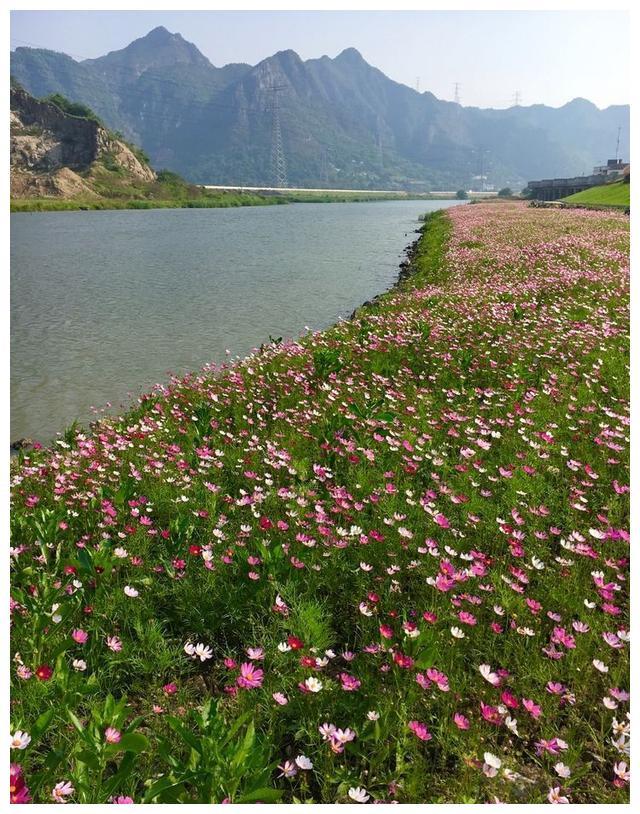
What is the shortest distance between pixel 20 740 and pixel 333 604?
84.4 inches

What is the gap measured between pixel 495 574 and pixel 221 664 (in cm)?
205

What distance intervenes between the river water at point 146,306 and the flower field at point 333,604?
15.8ft

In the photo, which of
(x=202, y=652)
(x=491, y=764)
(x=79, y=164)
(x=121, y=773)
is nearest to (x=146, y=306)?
(x=202, y=652)

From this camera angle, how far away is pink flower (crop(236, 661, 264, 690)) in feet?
10.3

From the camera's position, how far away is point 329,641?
3.69 m

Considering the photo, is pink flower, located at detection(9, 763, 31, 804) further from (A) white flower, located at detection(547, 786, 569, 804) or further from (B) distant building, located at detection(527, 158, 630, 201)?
(B) distant building, located at detection(527, 158, 630, 201)

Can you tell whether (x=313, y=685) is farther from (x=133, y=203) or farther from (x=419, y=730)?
(x=133, y=203)

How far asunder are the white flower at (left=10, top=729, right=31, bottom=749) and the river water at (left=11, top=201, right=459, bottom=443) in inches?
306

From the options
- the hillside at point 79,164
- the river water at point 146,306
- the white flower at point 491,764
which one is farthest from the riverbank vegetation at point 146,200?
the white flower at point 491,764

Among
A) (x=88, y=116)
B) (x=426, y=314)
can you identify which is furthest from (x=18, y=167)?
(x=426, y=314)

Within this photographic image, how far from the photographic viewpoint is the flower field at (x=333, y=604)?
2816 millimetres

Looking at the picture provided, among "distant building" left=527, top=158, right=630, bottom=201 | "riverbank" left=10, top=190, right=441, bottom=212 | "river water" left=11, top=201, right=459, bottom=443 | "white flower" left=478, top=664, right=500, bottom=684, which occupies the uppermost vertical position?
"distant building" left=527, top=158, right=630, bottom=201

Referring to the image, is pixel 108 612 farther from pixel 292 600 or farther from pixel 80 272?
pixel 80 272

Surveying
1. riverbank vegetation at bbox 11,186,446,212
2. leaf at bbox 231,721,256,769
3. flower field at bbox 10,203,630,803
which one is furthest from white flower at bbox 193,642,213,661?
riverbank vegetation at bbox 11,186,446,212
